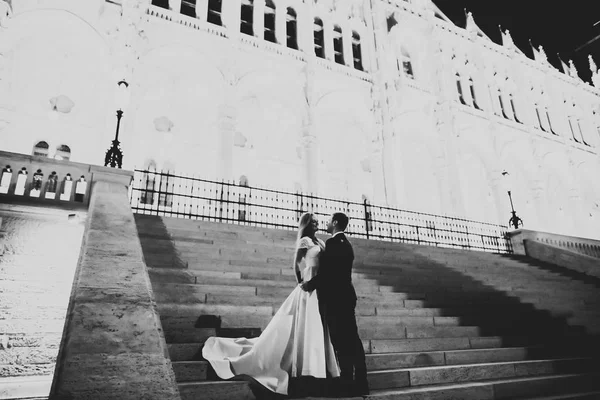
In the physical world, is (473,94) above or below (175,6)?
above

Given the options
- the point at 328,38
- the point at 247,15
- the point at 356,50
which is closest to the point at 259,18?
the point at 247,15

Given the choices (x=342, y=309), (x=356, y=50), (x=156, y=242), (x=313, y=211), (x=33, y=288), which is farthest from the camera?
Answer: (x=356, y=50)

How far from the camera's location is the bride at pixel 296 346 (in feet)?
11.5

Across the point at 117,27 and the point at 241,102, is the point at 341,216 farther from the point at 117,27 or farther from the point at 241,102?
the point at 241,102

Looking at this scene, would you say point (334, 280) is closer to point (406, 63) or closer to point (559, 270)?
point (559, 270)

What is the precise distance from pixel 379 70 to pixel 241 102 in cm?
712

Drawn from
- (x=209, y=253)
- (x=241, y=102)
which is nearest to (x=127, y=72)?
(x=241, y=102)

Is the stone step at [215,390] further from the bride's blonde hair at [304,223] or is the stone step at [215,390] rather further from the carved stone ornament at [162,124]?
the carved stone ornament at [162,124]

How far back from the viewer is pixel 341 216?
3.83m

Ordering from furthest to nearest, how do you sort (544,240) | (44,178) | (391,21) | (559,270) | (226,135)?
(391,21)
(226,135)
(544,240)
(559,270)
(44,178)

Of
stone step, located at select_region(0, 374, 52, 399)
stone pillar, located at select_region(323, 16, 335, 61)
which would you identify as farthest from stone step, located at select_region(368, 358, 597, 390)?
stone pillar, located at select_region(323, 16, 335, 61)

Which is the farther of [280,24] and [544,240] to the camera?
[280,24]

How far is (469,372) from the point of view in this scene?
181 inches

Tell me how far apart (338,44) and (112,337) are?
808 inches
